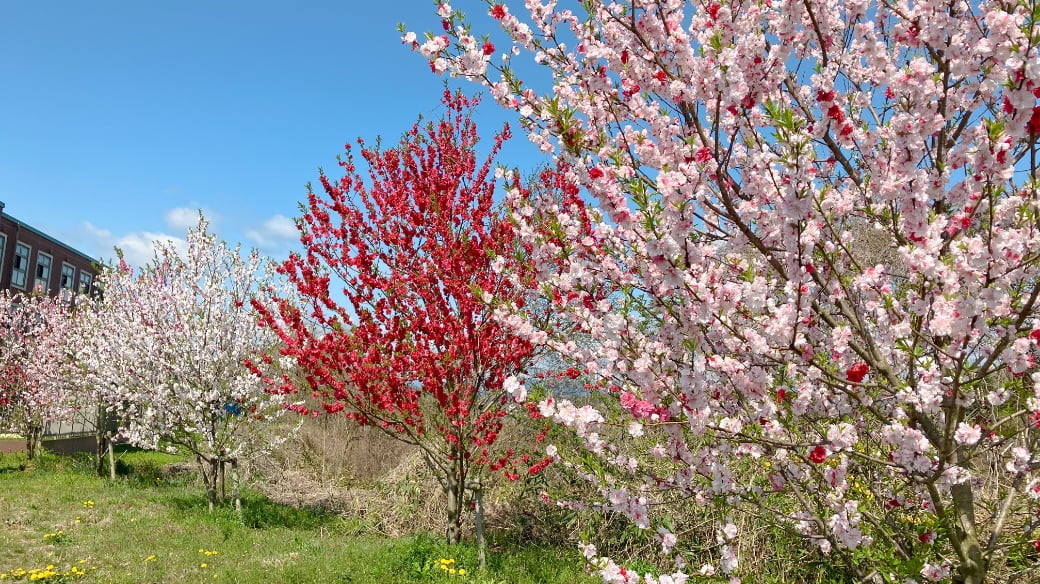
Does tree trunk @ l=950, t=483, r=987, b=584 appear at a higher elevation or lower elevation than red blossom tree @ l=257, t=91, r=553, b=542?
lower

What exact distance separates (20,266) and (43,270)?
276 centimetres

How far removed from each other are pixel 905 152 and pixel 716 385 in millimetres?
1265

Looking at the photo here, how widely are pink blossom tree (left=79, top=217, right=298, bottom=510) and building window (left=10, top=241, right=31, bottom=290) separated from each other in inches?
1206

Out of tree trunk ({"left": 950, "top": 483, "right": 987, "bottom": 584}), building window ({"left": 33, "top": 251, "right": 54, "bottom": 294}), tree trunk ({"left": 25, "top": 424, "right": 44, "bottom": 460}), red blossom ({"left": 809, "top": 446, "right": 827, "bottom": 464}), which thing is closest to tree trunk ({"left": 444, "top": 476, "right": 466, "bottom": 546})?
red blossom ({"left": 809, "top": 446, "right": 827, "bottom": 464})

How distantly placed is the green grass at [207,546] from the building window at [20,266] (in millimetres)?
28308

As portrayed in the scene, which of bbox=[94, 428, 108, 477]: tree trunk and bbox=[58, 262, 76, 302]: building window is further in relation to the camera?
bbox=[58, 262, 76, 302]: building window

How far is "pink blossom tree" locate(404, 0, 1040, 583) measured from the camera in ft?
7.79

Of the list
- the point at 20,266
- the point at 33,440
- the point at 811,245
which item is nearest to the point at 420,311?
the point at 811,245

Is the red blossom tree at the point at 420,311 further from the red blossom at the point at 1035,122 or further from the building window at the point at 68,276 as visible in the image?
the building window at the point at 68,276

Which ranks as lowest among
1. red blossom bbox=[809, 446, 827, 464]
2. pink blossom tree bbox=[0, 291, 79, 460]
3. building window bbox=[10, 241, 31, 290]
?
red blossom bbox=[809, 446, 827, 464]

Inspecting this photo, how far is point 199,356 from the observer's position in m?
10.4

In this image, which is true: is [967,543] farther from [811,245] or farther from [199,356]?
[199,356]

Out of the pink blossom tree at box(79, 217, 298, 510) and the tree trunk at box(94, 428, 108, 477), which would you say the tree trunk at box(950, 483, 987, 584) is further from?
the tree trunk at box(94, 428, 108, 477)

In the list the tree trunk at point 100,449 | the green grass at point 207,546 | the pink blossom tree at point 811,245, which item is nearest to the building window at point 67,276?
the tree trunk at point 100,449
